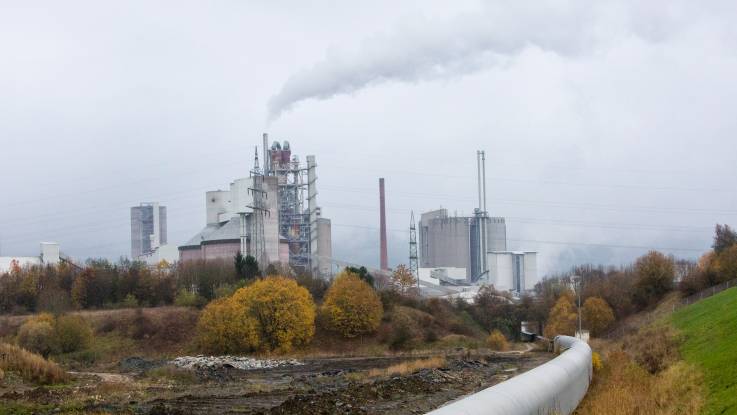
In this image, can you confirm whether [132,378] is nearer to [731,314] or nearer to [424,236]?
[731,314]

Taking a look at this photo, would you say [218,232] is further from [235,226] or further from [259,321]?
[259,321]

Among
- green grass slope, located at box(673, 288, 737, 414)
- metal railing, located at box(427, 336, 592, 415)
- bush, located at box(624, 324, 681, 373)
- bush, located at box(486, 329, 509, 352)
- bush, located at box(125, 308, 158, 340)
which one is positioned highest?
metal railing, located at box(427, 336, 592, 415)

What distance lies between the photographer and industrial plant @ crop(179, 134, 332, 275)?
10161 cm

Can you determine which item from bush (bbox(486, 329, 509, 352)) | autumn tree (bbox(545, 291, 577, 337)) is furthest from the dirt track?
autumn tree (bbox(545, 291, 577, 337))

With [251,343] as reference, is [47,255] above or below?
above

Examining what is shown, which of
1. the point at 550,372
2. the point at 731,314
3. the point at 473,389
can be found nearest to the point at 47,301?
the point at 473,389

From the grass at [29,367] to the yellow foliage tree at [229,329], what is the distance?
1167 inches

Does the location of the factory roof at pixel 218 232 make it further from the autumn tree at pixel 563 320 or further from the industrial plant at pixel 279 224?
the autumn tree at pixel 563 320

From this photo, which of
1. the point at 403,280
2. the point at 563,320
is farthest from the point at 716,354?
the point at 403,280

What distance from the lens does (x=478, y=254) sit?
149375 mm

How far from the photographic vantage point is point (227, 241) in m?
104

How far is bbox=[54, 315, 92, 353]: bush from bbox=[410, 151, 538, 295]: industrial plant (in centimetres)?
8263

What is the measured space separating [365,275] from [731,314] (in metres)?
60.0

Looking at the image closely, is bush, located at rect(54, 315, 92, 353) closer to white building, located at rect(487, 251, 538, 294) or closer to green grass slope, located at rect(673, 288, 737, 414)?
green grass slope, located at rect(673, 288, 737, 414)
